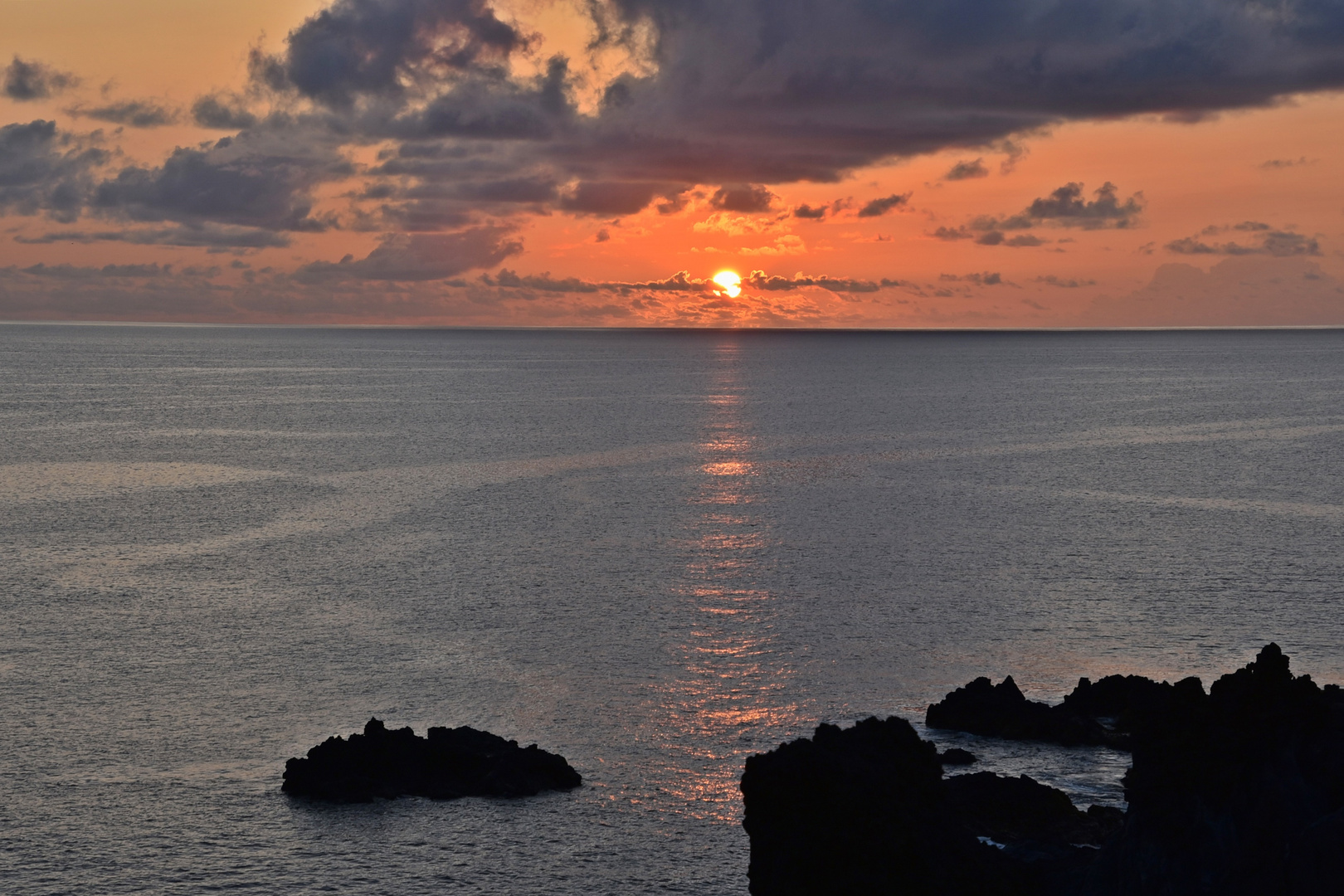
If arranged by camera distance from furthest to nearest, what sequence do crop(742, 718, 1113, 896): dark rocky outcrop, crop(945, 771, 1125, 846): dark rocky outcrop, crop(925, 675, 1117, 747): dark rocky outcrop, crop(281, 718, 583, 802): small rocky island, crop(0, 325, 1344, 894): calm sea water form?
crop(925, 675, 1117, 747): dark rocky outcrop, crop(281, 718, 583, 802): small rocky island, crop(0, 325, 1344, 894): calm sea water, crop(945, 771, 1125, 846): dark rocky outcrop, crop(742, 718, 1113, 896): dark rocky outcrop

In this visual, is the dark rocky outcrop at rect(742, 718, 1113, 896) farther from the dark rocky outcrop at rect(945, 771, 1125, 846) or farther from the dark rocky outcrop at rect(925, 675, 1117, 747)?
the dark rocky outcrop at rect(925, 675, 1117, 747)

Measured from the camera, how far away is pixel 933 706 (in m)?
44.3

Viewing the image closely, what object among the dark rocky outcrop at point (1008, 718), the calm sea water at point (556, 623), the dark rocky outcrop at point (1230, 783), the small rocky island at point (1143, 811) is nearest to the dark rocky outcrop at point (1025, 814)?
the small rocky island at point (1143, 811)

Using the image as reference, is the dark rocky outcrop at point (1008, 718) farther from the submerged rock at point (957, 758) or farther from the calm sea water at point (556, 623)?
the submerged rock at point (957, 758)

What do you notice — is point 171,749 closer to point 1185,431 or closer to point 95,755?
point 95,755

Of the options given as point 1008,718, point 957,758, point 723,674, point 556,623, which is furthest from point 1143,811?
point 556,623

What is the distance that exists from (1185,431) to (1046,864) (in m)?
136

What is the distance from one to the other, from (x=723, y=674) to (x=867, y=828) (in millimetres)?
22651

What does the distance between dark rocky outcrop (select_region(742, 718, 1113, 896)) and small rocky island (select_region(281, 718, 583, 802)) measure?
1126 centimetres

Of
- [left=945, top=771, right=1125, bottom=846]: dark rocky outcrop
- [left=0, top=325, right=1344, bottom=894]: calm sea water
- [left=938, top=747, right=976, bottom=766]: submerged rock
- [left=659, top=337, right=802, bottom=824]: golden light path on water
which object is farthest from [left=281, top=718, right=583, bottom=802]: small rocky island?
[left=945, top=771, right=1125, bottom=846]: dark rocky outcrop

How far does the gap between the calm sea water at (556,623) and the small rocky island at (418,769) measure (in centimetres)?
86

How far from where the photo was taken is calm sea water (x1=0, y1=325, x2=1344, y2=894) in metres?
35.1

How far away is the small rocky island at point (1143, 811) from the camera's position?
79.6 ft

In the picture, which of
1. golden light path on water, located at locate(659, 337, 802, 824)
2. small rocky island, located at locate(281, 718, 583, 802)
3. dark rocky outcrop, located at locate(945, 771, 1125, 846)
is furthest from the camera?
golden light path on water, located at locate(659, 337, 802, 824)
